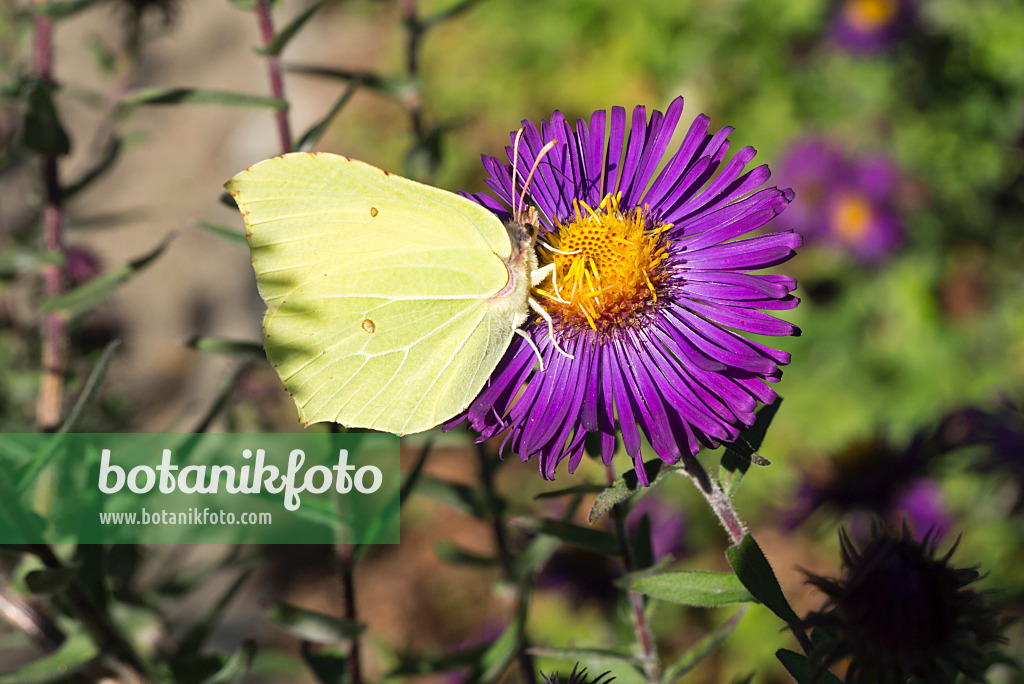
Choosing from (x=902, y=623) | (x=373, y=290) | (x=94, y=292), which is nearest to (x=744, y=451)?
(x=902, y=623)

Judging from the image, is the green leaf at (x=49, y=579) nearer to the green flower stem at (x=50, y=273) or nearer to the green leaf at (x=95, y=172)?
the green flower stem at (x=50, y=273)

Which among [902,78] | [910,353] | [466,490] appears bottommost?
[466,490]

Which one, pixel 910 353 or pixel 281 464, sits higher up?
pixel 910 353

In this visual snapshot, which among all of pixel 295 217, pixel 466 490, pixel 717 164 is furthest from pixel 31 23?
pixel 717 164

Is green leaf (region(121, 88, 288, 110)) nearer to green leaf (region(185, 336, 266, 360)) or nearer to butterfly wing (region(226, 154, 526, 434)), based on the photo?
butterfly wing (region(226, 154, 526, 434))

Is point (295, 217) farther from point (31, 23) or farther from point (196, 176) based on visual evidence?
point (196, 176)

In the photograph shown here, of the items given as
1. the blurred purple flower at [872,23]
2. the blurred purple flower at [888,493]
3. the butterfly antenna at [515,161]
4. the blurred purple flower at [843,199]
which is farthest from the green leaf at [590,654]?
the blurred purple flower at [872,23]

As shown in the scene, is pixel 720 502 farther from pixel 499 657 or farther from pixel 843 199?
pixel 843 199
